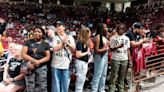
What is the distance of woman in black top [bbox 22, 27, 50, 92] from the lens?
22.6ft

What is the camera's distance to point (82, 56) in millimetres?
7551

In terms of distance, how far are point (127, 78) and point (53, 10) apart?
25359mm

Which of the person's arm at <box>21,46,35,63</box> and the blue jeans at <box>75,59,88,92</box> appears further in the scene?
the blue jeans at <box>75,59,88,92</box>

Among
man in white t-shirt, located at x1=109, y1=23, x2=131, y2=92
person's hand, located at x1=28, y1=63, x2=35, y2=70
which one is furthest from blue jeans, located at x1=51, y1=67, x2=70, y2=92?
man in white t-shirt, located at x1=109, y1=23, x2=131, y2=92

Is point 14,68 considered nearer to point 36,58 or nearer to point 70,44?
point 36,58

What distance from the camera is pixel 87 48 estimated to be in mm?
7566

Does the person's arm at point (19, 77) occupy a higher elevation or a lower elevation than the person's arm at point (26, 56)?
lower

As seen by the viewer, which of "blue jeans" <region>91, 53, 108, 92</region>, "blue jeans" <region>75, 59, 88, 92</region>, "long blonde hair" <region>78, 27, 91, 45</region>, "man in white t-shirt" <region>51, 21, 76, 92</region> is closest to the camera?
"man in white t-shirt" <region>51, 21, 76, 92</region>

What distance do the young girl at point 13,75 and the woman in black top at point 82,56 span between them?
3.66ft

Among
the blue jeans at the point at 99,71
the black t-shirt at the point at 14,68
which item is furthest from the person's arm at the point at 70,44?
the black t-shirt at the point at 14,68

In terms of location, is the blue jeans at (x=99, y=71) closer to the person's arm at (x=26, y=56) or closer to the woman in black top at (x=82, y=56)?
the woman in black top at (x=82, y=56)

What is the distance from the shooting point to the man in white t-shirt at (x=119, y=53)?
7.97 meters

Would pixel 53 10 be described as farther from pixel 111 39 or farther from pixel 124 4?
pixel 111 39

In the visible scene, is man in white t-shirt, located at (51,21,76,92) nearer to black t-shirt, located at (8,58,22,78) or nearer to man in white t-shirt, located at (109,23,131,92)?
black t-shirt, located at (8,58,22,78)
